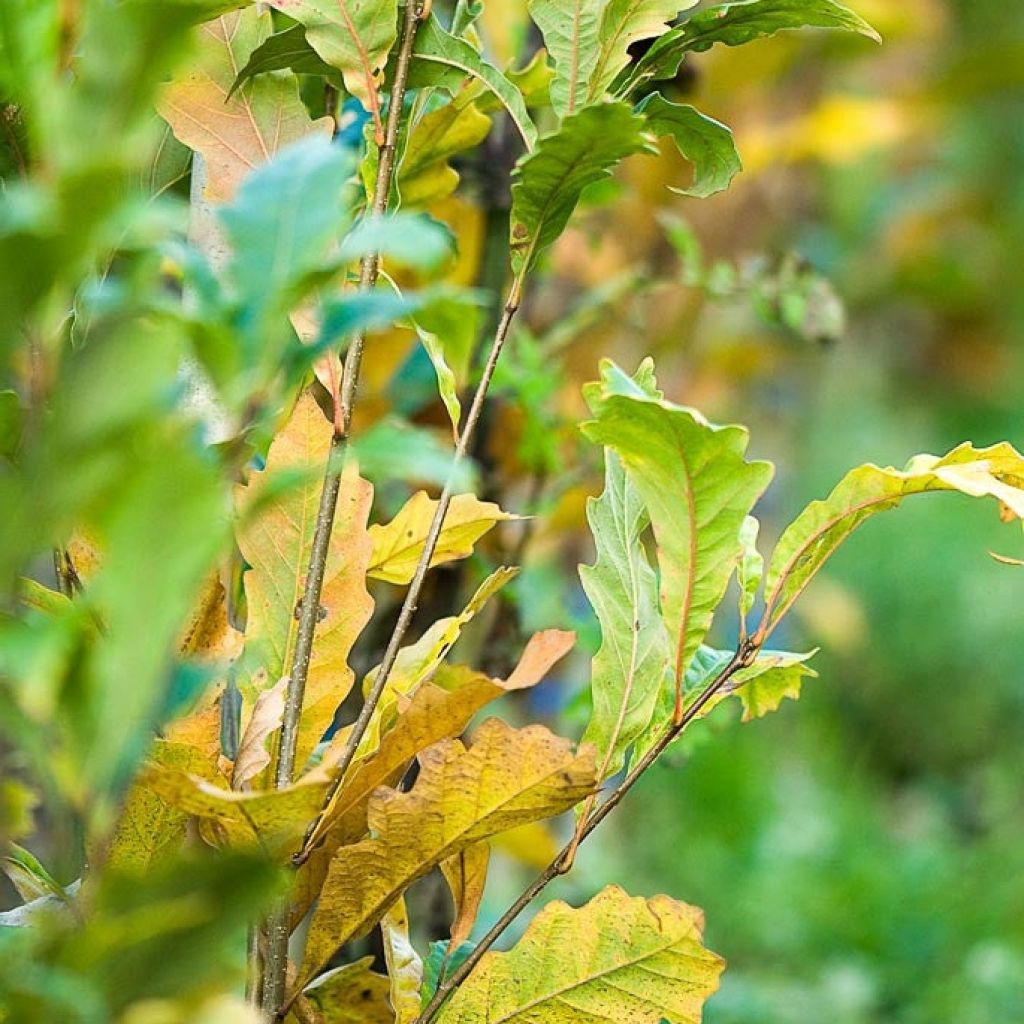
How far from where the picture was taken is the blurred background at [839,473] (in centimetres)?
121

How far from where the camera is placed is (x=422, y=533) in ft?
1.75

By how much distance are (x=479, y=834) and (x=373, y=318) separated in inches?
8.5

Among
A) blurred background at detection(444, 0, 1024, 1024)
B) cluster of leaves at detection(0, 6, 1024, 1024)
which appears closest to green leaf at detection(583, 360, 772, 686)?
cluster of leaves at detection(0, 6, 1024, 1024)

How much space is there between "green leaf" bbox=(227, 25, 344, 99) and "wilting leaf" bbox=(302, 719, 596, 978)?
24 cm

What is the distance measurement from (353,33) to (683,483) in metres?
0.19

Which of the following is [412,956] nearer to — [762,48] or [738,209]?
[762,48]

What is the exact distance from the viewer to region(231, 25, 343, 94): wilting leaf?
49 centimetres

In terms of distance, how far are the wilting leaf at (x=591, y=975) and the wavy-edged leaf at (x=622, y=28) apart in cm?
28

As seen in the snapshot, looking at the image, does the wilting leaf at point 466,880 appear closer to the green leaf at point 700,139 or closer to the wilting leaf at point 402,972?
the wilting leaf at point 402,972

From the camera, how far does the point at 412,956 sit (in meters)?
0.49

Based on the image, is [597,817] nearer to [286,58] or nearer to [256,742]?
[256,742]

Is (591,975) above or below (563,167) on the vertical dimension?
below

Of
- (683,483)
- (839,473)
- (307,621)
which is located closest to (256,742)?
(307,621)

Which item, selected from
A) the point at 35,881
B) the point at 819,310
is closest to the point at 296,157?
the point at 35,881
